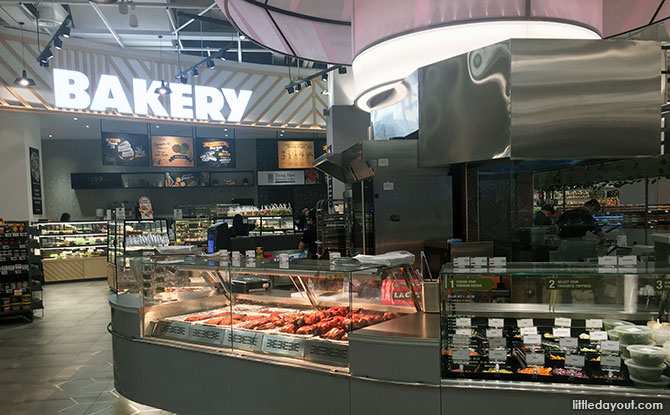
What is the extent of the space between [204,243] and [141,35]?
4924 mm

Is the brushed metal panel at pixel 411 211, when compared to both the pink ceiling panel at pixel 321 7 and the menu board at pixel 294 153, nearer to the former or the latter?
the pink ceiling panel at pixel 321 7

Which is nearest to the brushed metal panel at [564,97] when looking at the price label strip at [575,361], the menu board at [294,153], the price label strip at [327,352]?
the price label strip at [575,361]

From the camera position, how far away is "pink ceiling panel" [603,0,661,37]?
3363 millimetres

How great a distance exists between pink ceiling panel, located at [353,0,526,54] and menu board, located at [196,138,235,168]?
1215 cm

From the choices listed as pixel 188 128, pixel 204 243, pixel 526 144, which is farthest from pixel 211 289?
pixel 188 128

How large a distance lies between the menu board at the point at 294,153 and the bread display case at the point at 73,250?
548 cm

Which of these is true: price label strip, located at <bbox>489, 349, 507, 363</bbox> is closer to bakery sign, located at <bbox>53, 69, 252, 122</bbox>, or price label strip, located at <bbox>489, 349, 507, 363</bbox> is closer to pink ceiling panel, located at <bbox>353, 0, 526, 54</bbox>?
pink ceiling panel, located at <bbox>353, 0, 526, 54</bbox>

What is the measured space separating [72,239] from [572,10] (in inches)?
511

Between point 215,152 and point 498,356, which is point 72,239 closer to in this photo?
point 215,152

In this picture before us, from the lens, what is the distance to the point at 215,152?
47.0 feet

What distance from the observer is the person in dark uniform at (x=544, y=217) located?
4484 millimetres

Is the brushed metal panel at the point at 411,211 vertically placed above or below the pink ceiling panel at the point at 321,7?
below

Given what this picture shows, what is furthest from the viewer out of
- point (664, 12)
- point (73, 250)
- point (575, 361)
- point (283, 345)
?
point (73, 250)

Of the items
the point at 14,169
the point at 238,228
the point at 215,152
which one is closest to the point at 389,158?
the point at 238,228
